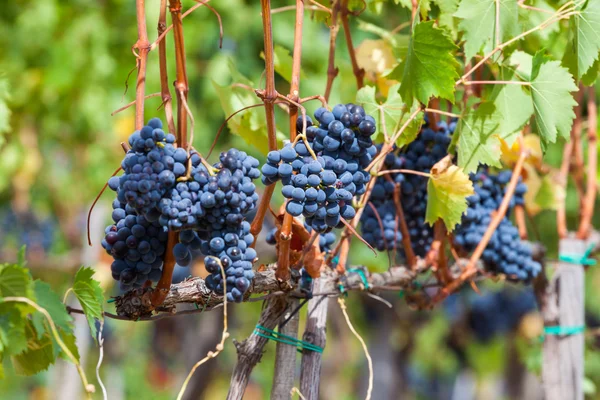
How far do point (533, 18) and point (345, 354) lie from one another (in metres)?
4.55

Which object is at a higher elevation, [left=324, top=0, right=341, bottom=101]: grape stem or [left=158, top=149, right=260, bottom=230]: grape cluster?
[left=324, top=0, right=341, bottom=101]: grape stem

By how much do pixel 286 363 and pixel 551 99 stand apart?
59 centimetres

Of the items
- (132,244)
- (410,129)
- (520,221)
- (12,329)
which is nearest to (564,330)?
(520,221)

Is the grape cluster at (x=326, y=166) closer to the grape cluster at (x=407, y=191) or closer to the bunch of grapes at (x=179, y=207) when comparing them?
the bunch of grapes at (x=179, y=207)

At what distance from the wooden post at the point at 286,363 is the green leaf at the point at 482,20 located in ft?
1.61

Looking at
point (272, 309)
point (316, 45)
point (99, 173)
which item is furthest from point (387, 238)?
point (99, 173)

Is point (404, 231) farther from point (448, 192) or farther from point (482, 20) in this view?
point (482, 20)

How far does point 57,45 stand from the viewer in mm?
3600

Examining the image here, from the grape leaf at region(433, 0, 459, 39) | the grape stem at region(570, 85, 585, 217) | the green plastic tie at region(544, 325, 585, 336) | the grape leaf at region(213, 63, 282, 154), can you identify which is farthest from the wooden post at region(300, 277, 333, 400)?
the grape stem at region(570, 85, 585, 217)

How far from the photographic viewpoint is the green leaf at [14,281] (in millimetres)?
725

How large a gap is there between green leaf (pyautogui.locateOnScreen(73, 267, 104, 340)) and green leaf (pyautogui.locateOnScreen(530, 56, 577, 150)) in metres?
0.69

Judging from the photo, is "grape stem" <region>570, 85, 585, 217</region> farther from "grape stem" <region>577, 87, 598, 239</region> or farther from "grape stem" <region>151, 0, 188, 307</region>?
"grape stem" <region>151, 0, 188, 307</region>

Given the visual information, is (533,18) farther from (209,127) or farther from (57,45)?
(57,45)

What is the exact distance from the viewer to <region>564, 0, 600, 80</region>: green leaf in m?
1.02
